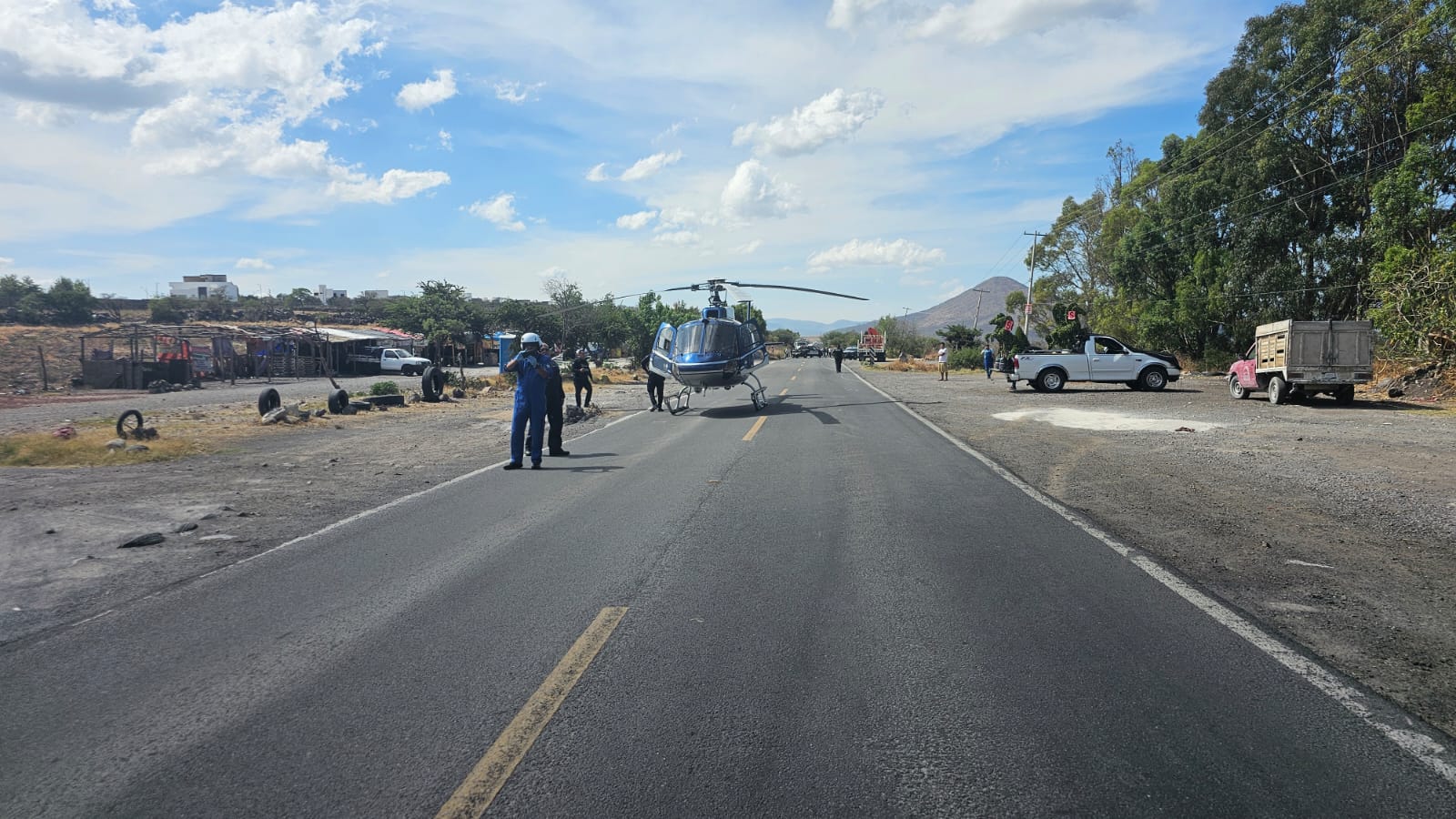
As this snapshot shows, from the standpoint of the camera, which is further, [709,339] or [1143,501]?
[709,339]

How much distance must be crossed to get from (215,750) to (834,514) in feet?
19.7

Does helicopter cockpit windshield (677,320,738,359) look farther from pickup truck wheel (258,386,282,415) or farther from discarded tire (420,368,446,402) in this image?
discarded tire (420,368,446,402)

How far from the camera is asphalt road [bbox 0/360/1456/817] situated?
335cm

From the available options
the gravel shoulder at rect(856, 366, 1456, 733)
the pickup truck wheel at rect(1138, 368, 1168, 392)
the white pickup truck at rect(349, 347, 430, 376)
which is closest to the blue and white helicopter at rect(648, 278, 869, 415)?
the gravel shoulder at rect(856, 366, 1456, 733)

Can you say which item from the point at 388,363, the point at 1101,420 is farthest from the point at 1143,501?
the point at 388,363

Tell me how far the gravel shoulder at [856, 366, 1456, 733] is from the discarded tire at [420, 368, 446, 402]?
16093 mm

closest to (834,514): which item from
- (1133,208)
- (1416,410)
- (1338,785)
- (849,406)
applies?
(1338,785)

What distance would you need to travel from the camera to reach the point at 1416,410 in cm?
2008

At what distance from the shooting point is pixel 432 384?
27.8m

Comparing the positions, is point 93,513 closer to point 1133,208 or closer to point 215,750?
point 215,750

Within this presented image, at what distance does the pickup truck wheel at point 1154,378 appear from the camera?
29344 mm

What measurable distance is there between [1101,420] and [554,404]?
12.5m

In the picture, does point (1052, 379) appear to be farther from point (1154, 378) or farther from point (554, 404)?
point (554, 404)

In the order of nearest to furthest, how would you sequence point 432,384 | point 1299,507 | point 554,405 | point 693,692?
1. point 693,692
2. point 1299,507
3. point 554,405
4. point 432,384
